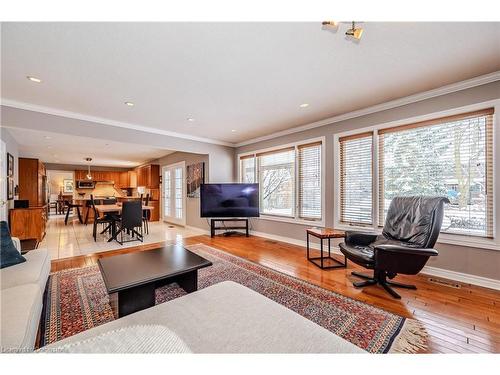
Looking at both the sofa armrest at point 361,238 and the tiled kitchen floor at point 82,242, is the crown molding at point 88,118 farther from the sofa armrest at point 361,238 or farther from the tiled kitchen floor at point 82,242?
the sofa armrest at point 361,238

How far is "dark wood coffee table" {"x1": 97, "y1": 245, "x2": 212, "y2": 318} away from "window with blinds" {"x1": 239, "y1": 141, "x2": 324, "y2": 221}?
8.78ft

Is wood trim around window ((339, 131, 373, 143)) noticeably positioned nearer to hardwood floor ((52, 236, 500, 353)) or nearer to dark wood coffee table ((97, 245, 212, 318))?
hardwood floor ((52, 236, 500, 353))

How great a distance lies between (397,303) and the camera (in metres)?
2.11

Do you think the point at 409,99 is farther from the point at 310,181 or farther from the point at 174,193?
the point at 174,193

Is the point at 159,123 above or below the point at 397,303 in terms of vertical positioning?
above

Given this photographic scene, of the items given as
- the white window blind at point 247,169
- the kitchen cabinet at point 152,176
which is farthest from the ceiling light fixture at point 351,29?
the kitchen cabinet at point 152,176

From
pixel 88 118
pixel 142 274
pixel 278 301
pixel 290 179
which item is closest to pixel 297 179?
pixel 290 179

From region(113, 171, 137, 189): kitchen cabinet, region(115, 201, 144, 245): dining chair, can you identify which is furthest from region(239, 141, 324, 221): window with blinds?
region(113, 171, 137, 189): kitchen cabinet

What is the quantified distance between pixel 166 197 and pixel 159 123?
14.3 feet

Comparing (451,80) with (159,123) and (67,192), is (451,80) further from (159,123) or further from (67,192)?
(67,192)

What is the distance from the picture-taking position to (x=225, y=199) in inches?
197

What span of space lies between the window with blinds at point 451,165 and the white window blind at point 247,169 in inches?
119
